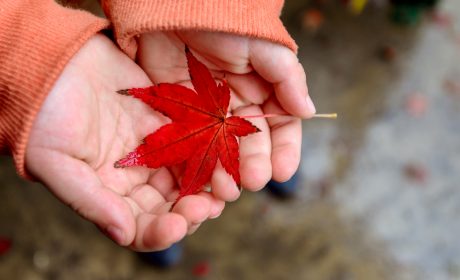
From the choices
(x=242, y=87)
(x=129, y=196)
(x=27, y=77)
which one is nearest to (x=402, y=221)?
(x=242, y=87)

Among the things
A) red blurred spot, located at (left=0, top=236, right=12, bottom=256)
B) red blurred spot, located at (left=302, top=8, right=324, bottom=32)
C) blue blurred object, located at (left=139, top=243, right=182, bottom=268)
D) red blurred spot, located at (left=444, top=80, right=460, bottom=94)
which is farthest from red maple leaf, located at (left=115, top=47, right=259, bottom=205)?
red blurred spot, located at (left=444, top=80, right=460, bottom=94)

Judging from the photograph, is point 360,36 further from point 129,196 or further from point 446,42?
point 129,196

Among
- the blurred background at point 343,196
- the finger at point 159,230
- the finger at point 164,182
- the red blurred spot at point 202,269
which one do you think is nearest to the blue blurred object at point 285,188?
the blurred background at point 343,196

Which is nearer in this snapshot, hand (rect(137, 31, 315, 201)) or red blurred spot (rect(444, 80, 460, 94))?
hand (rect(137, 31, 315, 201))

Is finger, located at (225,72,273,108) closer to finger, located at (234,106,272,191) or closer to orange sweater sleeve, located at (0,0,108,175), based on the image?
finger, located at (234,106,272,191)

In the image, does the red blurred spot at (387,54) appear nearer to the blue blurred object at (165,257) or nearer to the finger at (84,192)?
the blue blurred object at (165,257)

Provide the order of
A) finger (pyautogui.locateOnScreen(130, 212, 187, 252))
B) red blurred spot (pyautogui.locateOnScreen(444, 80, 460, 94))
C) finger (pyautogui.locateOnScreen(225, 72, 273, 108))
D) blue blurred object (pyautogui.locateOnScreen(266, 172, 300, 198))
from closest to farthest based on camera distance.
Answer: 1. finger (pyautogui.locateOnScreen(130, 212, 187, 252))
2. finger (pyautogui.locateOnScreen(225, 72, 273, 108))
3. blue blurred object (pyautogui.locateOnScreen(266, 172, 300, 198))
4. red blurred spot (pyautogui.locateOnScreen(444, 80, 460, 94))

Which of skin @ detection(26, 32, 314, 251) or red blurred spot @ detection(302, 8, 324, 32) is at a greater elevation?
skin @ detection(26, 32, 314, 251)
